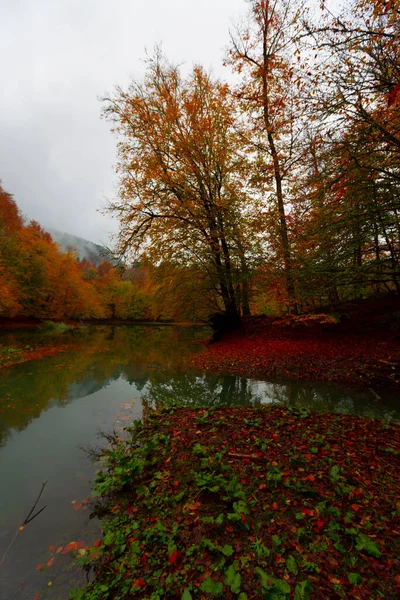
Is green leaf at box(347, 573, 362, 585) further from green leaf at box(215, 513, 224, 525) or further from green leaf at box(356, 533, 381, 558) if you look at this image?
green leaf at box(215, 513, 224, 525)

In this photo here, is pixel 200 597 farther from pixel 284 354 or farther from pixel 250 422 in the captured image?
pixel 284 354

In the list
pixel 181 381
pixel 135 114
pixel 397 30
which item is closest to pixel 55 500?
pixel 181 381

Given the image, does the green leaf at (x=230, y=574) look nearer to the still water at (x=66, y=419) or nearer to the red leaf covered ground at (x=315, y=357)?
the still water at (x=66, y=419)

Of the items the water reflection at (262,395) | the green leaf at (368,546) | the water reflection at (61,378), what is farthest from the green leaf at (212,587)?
the water reflection at (61,378)

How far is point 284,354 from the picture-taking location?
32.0 feet

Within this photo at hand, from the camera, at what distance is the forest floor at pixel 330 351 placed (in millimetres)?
7509

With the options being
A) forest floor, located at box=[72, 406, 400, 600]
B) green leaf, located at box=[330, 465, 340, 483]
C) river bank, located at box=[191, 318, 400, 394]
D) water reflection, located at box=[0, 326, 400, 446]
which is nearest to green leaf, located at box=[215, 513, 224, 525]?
forest floor, located at box=[72, 406, 400, 600]

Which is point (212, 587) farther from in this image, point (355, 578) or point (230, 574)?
Result: point (355, 578)

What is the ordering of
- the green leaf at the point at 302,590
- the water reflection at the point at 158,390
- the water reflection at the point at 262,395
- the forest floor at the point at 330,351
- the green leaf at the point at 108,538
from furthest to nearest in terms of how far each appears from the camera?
the forest floor at the point at 330,351
the water reflection at the point at 158,390
the water reflection at the point at 262,395
the green leaf at the point at 108,538
the green leaf at the point at 302,590

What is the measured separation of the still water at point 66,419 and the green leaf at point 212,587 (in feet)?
3.91

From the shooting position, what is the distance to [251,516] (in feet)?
8.54

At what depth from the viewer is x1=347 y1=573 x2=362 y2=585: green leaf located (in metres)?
1.88

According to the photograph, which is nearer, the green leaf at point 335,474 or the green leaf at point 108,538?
the green leaf at point 108,538

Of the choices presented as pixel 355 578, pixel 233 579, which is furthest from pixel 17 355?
pixel 355 578
